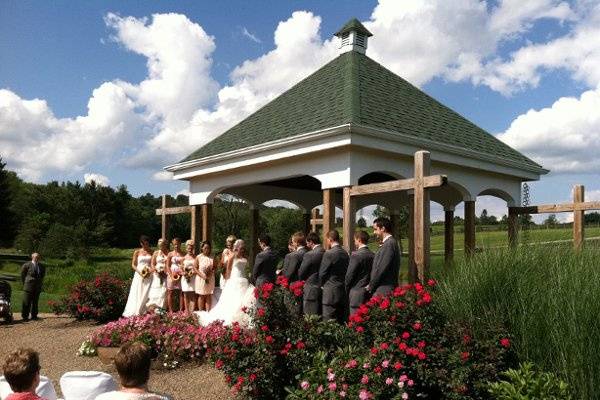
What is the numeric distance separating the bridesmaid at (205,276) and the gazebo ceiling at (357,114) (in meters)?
2.53

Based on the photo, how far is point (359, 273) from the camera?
8.03 m

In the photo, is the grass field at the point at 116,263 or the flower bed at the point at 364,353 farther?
the grass field at the point at 116,263

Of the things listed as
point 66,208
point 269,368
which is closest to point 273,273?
point 269,368

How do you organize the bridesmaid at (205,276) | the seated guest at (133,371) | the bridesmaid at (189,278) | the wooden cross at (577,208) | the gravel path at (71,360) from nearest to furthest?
the seated guest at (133,371) < the gravel path at (71,360) < the wooden cross at (577,208) < the bridesmaid at (205,276) < the bridesmaid at (189,278)

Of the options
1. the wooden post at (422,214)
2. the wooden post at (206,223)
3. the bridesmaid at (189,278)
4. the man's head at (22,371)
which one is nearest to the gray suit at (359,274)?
the wooden post at (422,214)

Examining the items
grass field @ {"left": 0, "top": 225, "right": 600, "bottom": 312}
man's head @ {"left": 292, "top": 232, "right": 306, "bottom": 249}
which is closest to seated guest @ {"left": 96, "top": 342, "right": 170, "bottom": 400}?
grass field @ {"left": 0, "top": 225, "right": 600, "bottom": 312}

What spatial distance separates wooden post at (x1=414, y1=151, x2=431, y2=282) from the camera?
8211 mm

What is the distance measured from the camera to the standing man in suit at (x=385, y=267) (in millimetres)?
7500

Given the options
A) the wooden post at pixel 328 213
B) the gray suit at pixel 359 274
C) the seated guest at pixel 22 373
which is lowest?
the seated guest at pixel 22 373

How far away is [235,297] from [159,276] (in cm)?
290

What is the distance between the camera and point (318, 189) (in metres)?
17.7

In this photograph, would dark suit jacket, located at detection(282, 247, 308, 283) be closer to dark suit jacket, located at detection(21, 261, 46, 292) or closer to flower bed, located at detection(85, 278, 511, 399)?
flower bed, located at detection(85, 278, 511, 399)

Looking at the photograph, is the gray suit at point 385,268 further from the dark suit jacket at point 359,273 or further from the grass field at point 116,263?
the grass field at point 116,263

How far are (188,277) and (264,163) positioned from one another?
2890 millimetres
